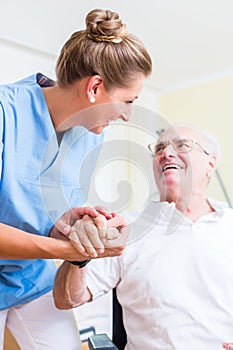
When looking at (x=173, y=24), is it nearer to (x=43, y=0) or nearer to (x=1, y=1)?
(x=43, y=0)

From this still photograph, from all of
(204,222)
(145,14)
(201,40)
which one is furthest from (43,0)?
(204,222)

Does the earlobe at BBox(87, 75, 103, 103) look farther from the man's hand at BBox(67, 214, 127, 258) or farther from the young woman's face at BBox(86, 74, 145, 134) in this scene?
the man's hand at BBox(67, 214, 127, 258)

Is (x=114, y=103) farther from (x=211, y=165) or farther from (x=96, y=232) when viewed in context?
(x=211, y=165)

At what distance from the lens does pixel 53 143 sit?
1.05m

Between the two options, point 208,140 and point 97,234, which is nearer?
point 97,234

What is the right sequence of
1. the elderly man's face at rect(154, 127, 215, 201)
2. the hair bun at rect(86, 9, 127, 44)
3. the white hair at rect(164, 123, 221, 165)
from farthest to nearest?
the white hair at rect(164, 123, 221, 165) → the elderly man's face at rect(154, 127, 215, 201) → the hair bun at rect(86, 9, 127, 44)

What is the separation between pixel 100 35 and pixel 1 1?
1390 mm

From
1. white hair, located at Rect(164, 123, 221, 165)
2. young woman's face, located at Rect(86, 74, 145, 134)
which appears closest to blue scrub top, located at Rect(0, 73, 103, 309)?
young woman's face, located at Rect(86, 74, 145, 134)

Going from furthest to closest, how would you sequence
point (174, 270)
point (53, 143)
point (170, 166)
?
point (170, 166)
point (174, 270)
point (53, 143)

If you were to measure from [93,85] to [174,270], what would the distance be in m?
0.58

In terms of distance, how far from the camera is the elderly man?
3.60 ft

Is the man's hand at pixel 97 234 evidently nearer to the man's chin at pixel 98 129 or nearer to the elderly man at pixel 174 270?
the elderly man at pixel 174 270

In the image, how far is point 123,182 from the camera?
3.19ft

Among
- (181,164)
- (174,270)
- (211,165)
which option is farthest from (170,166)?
(174,270)
